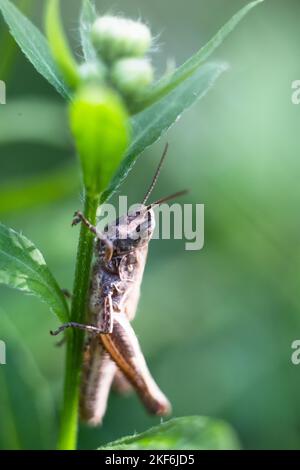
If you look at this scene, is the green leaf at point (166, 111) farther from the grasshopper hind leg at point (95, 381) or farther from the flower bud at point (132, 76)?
the grasshopper hind leg at point (95, 381)

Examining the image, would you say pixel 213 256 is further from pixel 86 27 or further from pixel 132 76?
pixel 132 76

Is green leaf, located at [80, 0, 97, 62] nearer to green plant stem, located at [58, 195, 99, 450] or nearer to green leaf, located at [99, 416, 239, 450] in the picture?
green plant stem, located at [58, 195, 99, 450]

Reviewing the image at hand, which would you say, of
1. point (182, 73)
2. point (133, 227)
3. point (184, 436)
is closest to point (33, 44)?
point (182, 73)

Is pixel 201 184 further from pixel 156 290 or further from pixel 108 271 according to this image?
pixel 108 271

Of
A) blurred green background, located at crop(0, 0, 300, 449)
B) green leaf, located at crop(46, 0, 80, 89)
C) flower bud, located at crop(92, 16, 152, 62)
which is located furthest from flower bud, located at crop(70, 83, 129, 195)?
blurred green background, located at crop(0, 0, 300, 449)

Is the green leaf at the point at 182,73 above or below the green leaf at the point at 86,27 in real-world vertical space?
below

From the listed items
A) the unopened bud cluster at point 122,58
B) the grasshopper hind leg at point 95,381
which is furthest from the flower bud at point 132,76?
the grasshopper hind leg at point 95,381
